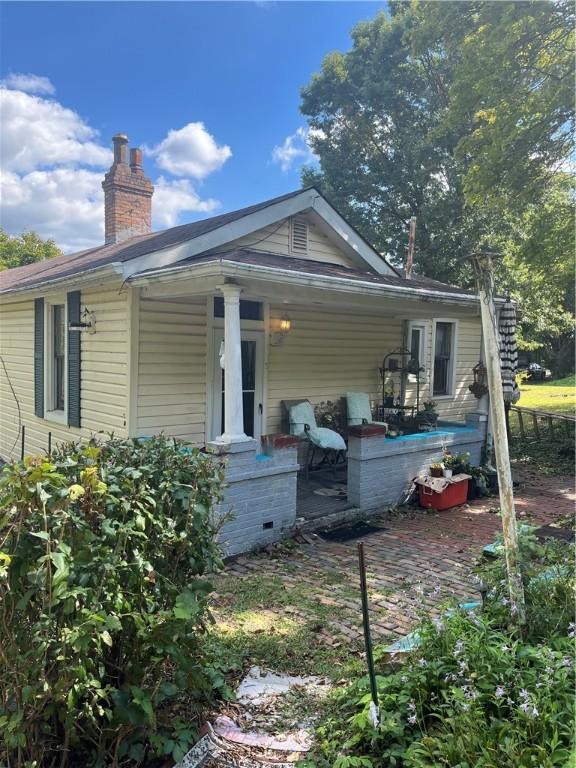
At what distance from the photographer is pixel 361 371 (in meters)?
9.62

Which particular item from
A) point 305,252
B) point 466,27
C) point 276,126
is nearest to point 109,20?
point 305,252

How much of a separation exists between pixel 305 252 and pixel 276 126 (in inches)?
380

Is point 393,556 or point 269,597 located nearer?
point 269,597

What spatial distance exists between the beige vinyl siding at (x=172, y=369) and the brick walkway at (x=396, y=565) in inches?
92.5

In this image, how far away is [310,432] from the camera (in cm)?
792

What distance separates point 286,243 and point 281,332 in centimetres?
149

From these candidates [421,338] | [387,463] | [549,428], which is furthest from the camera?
[549,428]

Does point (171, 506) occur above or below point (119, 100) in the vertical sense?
below

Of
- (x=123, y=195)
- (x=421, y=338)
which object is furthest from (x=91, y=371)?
(x=421, y=338)

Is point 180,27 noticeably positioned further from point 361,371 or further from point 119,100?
point 361,371

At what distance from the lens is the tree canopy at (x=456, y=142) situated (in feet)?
28.5

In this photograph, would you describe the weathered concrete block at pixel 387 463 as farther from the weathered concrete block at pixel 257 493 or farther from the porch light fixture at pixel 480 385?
the porch light fixture at pixel 480 385

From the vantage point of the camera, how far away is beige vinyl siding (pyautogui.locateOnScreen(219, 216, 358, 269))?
310 inches

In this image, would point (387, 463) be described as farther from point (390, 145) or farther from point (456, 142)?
point (390, 145)
